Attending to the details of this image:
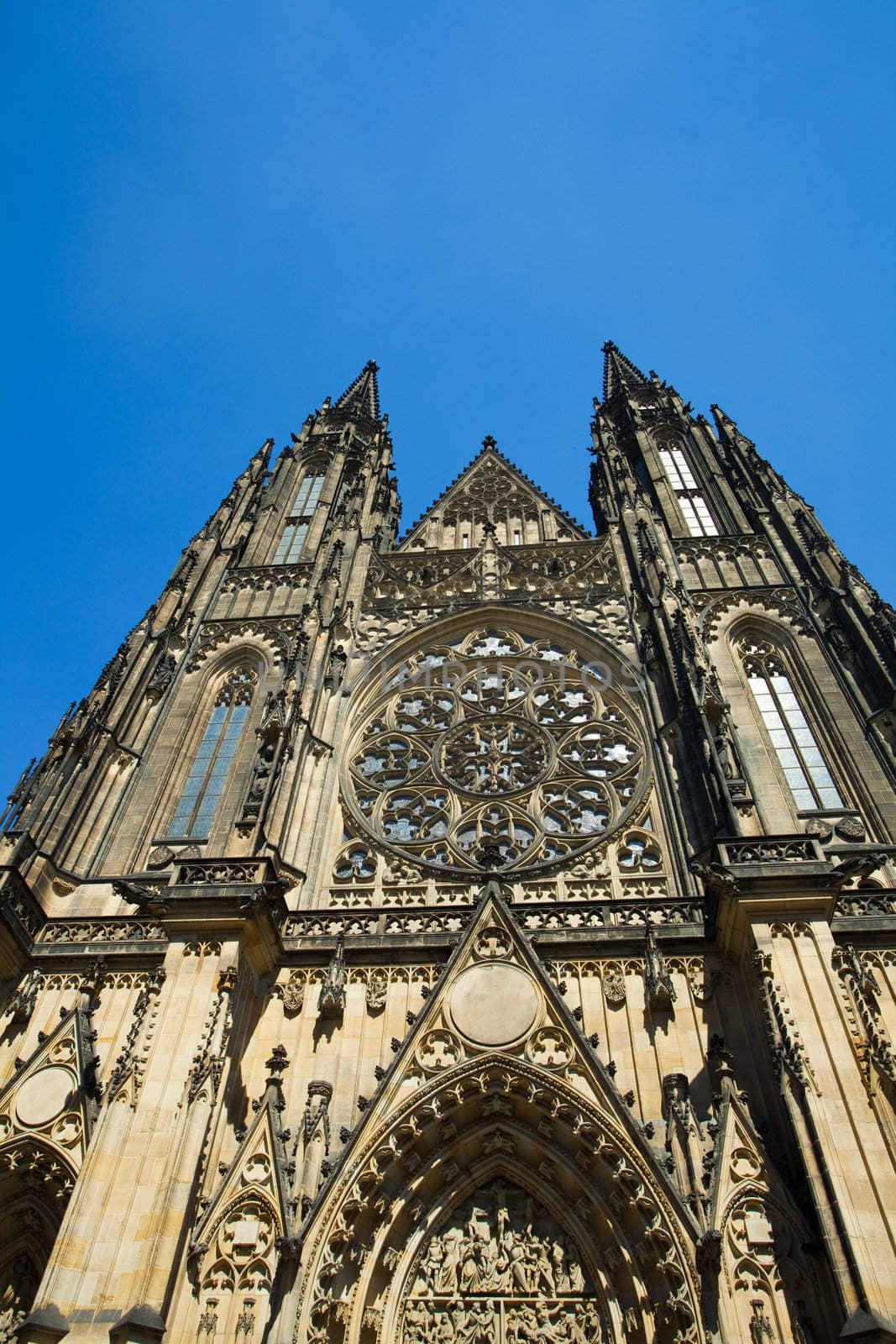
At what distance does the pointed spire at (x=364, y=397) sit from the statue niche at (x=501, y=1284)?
863 inches

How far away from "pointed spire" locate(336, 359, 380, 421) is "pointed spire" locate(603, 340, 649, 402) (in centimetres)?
686

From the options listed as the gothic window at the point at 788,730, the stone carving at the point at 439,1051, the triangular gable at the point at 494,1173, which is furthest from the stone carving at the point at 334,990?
the gothic window at the point at 788,730

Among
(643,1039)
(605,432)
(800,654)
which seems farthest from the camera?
(605,432)

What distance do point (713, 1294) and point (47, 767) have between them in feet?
35.4

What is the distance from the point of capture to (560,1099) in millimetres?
9867

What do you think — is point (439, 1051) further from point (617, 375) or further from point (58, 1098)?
point (617, 375)

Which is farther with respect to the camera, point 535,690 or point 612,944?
point 535,690

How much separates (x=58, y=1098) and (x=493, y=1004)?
15.9 ft

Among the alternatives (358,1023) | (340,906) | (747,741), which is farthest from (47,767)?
(747,741)

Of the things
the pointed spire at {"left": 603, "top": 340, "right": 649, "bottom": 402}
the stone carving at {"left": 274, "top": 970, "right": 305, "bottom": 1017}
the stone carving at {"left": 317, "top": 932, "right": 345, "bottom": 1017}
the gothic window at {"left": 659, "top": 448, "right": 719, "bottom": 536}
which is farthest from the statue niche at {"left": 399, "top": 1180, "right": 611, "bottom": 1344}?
the pointed spire at {"left": 603, "top": 340, "right": 649, "bottom": 402}

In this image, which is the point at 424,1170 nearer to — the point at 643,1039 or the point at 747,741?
the point at 643,1039

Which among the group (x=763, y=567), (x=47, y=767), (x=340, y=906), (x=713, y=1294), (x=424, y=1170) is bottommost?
(x=713, y=1294)

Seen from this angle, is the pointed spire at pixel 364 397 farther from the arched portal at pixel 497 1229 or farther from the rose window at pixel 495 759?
the arched portal at pixel 497 1229

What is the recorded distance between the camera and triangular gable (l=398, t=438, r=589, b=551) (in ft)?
68.9
